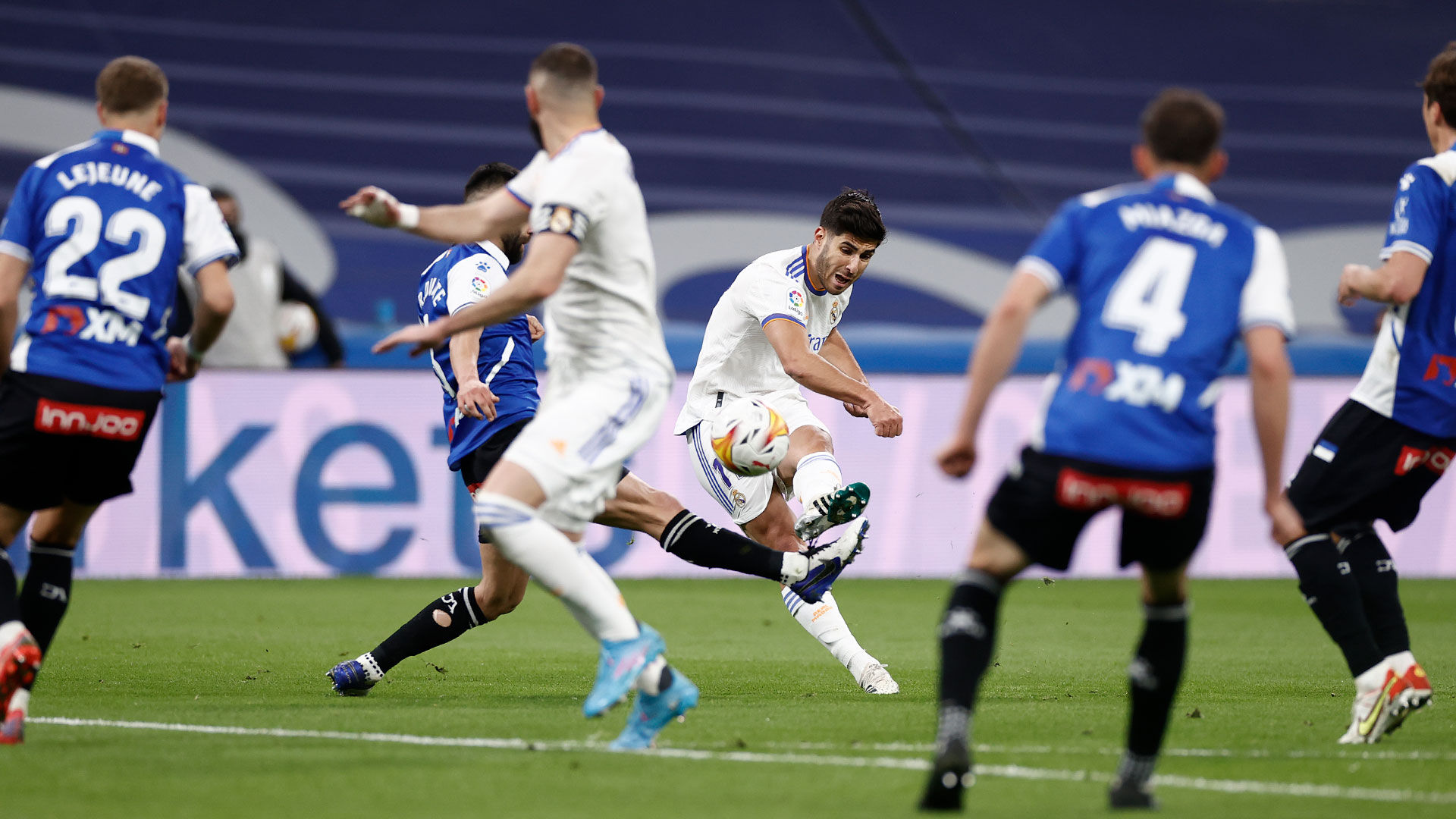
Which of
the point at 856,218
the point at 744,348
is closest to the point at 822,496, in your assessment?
the point at 744,348

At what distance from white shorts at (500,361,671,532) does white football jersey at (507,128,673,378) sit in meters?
0.06

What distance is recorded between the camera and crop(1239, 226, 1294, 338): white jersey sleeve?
4055mm

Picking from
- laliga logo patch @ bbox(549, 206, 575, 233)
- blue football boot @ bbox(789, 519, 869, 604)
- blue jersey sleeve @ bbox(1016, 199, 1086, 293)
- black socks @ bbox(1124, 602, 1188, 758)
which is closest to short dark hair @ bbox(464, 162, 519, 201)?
blue football boot @ bbox(789, 519, 869, 604)

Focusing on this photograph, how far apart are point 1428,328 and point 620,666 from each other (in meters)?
3.06

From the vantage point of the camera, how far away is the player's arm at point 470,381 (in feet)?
20.9

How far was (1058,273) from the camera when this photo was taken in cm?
406

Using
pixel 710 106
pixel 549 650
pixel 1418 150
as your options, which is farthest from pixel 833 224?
pixel 1418 150

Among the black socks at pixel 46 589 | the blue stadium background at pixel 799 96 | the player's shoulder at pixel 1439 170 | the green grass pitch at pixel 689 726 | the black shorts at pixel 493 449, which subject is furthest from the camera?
the blue stadium background at pixel 799 96

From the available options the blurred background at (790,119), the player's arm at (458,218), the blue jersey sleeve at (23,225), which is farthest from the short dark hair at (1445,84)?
A: the blurred background at (790,119)

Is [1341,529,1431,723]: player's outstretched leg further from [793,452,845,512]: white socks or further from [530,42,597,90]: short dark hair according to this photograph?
[530,42,597,90]: short dark hair

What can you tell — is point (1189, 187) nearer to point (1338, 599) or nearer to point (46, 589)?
point (1338, 599)

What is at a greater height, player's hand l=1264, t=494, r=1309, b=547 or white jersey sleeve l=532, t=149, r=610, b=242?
white jersey sleeve l=532, t=149, r=610, b=242

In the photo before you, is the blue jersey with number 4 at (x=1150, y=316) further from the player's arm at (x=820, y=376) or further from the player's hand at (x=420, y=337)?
the player's arm at (x=820, y=376)

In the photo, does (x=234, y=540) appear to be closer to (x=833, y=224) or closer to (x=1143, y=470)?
(x=833, y=224)
